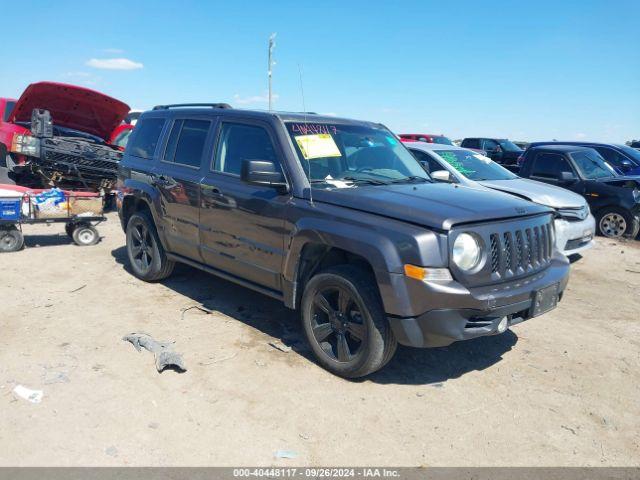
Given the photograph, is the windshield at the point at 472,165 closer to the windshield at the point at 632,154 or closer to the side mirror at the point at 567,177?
the side mirror at the point at 567,177

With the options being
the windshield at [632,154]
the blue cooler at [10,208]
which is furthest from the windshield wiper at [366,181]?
the windshield at [632,154]

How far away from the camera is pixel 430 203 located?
3598 millimetres

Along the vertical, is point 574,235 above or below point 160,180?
below

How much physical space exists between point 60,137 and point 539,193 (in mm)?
8260

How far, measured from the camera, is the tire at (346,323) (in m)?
3.50

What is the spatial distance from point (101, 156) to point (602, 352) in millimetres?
8721

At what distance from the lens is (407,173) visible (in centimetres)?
464

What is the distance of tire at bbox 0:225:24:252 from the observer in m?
7.31

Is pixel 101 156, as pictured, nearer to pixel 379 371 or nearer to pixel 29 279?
pixel 29 279

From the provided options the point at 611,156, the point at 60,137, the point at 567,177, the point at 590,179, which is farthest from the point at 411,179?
the point at 611,156

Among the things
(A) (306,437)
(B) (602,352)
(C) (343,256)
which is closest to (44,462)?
(A) (306,437)

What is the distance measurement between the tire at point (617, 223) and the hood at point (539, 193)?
234cm

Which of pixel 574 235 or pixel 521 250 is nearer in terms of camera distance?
pixel 521 250

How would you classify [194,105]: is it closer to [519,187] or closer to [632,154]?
[519,187]
